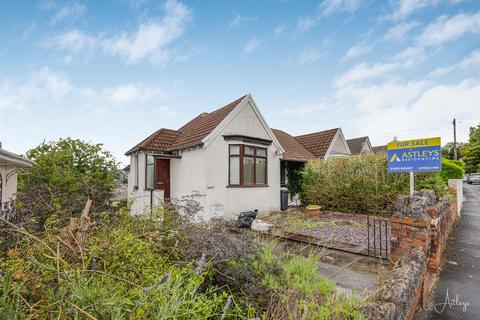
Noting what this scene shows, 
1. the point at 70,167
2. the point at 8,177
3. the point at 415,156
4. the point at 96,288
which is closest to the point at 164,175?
the point at 8,177

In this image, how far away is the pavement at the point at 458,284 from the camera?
3.37 metres

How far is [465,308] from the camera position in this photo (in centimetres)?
347

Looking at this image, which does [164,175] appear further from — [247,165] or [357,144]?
[357,144]

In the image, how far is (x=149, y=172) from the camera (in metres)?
12.6

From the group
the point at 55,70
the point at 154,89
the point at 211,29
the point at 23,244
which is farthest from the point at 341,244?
the point at 55,70

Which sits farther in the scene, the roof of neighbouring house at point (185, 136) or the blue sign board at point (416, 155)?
the roof of neighbouring house at point (185, 136)

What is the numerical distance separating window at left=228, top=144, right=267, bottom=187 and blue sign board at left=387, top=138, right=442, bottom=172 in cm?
572

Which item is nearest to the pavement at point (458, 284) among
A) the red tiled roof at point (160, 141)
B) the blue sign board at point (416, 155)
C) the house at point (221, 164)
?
the blue sign board at point (416, 155)

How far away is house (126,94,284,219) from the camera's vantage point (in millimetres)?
10180

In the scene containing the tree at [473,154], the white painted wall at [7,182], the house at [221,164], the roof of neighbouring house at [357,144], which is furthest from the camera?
the tree at [473,154]

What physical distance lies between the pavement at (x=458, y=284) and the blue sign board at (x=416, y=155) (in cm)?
220

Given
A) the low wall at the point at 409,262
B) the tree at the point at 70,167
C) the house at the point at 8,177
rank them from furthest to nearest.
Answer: the tree at the point at 70,167 < the house at the point at 8,177 < the low wall at the point at 409,262

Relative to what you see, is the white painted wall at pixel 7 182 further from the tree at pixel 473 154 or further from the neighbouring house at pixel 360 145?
the tree at pixel 473 154

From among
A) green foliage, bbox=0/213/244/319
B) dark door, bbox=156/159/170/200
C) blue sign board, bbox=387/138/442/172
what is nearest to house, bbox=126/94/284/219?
dark door, bbox=156/159/170/200
